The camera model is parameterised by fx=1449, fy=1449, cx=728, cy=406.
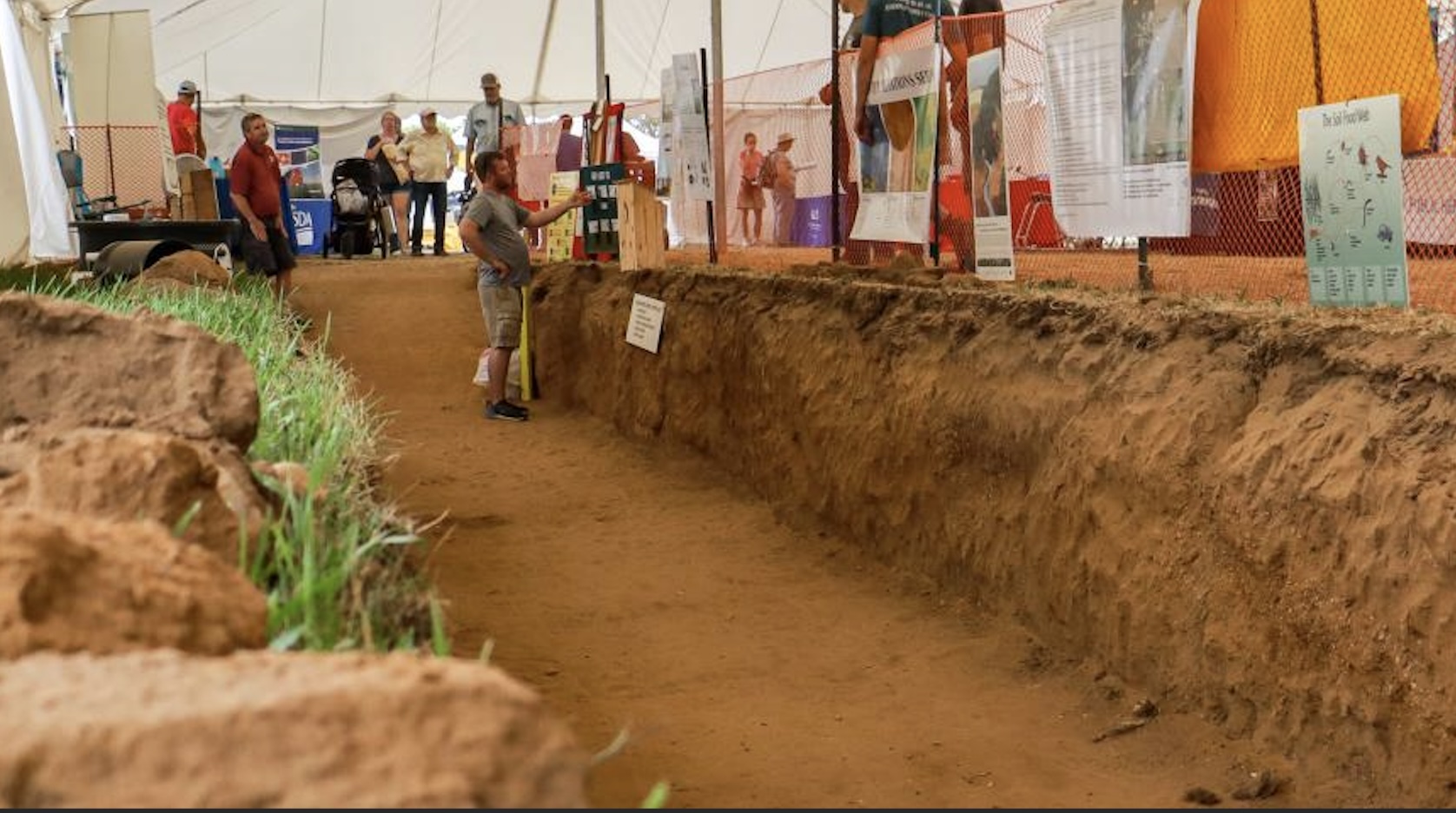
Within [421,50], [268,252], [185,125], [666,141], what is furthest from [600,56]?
[421,50]

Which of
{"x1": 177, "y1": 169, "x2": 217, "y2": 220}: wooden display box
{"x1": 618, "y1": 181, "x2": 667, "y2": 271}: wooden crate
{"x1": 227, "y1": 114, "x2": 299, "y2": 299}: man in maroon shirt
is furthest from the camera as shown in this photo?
{"x1": 177, "y1": 169, "x2": 217, "y2": 220}: wooden display box

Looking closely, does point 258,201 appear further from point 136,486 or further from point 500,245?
point 136,486

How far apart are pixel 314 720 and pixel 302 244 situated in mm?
18517

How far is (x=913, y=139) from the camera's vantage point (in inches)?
293

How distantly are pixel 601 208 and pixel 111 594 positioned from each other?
9286mm

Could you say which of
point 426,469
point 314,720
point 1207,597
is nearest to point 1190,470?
point 1207,597

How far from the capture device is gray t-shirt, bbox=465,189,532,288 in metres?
9.61

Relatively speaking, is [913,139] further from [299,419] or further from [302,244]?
[302,244]

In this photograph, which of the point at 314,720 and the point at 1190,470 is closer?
the point at 314,720

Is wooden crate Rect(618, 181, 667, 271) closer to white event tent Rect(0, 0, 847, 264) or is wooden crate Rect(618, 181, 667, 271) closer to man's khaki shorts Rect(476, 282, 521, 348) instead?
man's khaki shorts Rect(476, 282, 521, 348)

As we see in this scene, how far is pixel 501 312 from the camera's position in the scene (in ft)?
32.8

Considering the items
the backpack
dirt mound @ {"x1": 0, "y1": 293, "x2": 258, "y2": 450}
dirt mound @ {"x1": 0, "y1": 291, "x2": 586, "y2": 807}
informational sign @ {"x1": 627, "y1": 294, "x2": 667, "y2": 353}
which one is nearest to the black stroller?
the backpack

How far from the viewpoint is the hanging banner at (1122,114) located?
541cm

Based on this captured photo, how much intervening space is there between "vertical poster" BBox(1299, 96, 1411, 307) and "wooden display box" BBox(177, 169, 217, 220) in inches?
435
